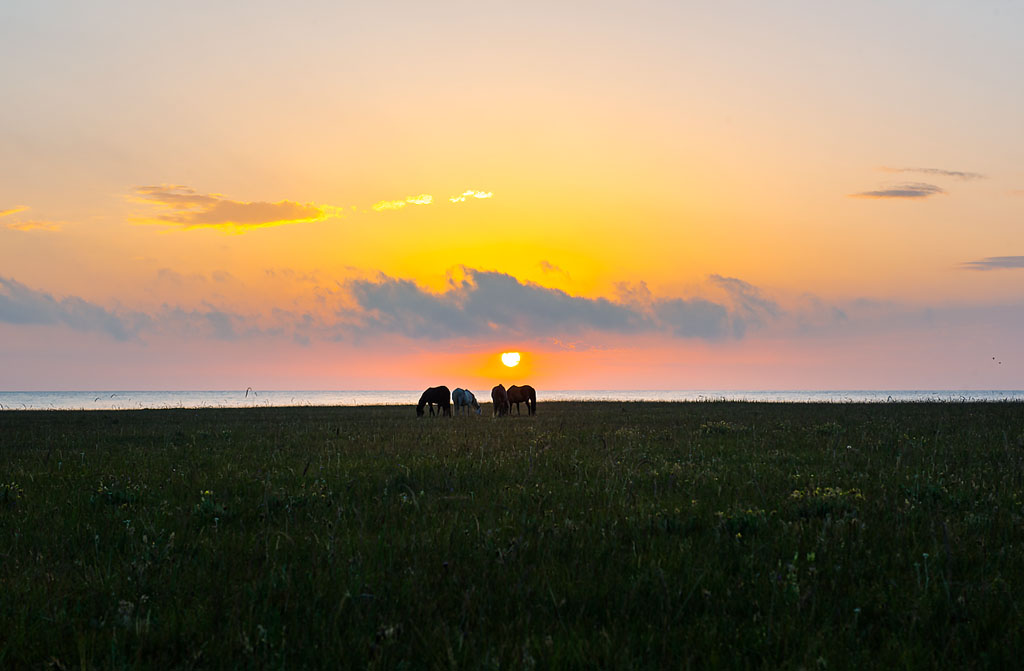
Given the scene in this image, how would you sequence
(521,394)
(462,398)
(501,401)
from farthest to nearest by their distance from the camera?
(462,398) → (521,394) → (501,401)

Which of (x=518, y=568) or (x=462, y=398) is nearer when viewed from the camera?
(x=518, y=568)

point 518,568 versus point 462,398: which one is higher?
point 462,398

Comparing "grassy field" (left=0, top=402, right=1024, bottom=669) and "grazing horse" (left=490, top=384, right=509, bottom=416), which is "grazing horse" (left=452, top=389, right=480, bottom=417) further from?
"grassy field" (left=0, top=402, right=1024, bottom=669)

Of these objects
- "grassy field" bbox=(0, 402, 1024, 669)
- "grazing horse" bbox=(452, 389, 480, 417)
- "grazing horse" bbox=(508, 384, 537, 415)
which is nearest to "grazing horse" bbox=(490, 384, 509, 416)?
"grazing horse" bbox=(508, 384, 537, 415)

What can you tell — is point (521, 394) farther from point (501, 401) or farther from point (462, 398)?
point (462, 398)

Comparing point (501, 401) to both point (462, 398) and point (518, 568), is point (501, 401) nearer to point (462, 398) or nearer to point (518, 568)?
point (462, 398)

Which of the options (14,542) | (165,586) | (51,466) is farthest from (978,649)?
(51,466)

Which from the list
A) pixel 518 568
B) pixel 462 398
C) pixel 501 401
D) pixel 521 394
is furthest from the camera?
pixel 462 398

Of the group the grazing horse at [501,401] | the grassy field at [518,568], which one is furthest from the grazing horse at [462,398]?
the grassy field at [518,568]

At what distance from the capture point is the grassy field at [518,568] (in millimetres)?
4266

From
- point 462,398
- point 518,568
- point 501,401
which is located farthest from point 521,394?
point 518,568

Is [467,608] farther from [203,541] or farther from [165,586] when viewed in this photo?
[203,541]

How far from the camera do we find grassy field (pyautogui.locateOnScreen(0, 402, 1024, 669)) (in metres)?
4.27

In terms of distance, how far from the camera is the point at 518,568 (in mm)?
5707
